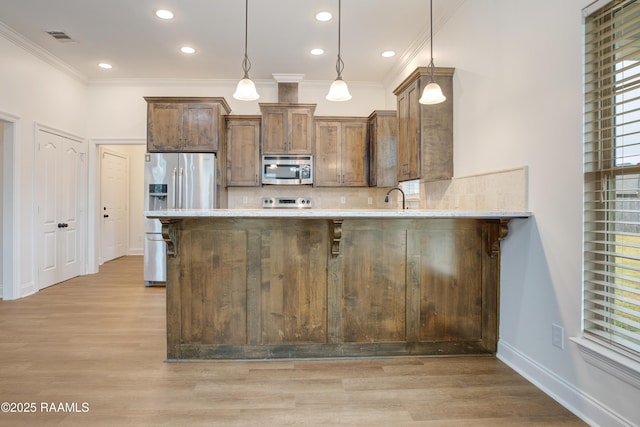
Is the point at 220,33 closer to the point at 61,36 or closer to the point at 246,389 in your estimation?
the point at 61,36

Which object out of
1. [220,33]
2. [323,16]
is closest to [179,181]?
[220,33]

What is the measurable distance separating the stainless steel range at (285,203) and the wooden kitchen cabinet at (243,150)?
1.29 feet

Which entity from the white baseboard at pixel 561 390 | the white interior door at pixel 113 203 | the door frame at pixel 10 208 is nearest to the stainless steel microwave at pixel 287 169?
the door frame at pixel 10 208

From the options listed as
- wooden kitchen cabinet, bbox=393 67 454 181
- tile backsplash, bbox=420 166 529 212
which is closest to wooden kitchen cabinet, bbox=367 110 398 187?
tile backsplash, bbox=420 166 529 212

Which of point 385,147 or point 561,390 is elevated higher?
point 385,147

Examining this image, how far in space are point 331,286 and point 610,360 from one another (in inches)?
61.9

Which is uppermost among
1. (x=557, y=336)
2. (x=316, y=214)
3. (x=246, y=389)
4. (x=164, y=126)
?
(x=164, y=126)

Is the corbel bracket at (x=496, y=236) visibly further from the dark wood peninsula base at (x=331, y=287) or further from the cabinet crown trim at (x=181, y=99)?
the cabinet crown trim at (x=181, y=99)

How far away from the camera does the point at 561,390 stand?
203 cm

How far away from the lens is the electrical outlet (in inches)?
80.4

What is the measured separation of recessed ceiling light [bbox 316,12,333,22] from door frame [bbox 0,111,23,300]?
3611 millimetres

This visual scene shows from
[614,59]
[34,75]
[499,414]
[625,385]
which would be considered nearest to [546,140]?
[614,59]

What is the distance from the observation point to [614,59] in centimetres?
178

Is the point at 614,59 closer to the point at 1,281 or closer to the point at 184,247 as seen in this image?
the point at 184,247
